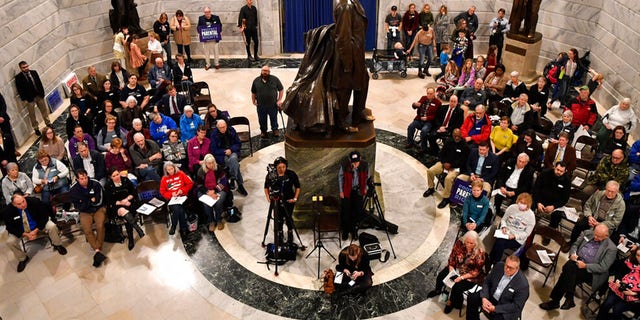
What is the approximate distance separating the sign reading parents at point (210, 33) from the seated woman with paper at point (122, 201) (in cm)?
731

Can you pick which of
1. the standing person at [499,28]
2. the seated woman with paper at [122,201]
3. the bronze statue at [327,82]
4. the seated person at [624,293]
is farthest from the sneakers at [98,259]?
the standing person at [499,28]

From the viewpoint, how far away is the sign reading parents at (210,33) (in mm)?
14672

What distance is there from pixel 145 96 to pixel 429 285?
7.18 m

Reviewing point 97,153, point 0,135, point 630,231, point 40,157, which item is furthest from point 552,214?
point 0,135

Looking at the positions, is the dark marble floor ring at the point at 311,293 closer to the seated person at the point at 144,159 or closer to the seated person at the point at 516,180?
the seated person at the point at 516,180

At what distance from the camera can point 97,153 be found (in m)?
8.78

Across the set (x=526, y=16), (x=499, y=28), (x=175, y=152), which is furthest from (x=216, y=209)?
(x=499, y=28)

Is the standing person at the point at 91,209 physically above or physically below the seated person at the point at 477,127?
below

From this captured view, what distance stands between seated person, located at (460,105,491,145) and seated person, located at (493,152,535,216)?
Answer: 96 centimetres

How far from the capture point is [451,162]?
919cm

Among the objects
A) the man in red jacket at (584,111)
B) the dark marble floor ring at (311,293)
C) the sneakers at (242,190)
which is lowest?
the dark marble floor ring at (311,293)

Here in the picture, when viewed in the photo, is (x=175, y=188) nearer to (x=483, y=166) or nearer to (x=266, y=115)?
(x=266, y=115)

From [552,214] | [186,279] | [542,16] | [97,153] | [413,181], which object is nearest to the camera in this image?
[186,279]

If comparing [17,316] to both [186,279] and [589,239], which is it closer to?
[186,279]
